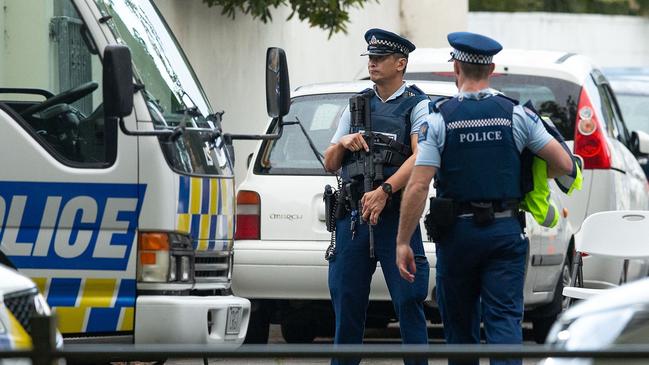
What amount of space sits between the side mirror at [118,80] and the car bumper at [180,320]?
920 mm

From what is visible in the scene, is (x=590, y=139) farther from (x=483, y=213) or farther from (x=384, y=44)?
(x=483, y=213)

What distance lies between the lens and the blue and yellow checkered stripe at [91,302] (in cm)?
694

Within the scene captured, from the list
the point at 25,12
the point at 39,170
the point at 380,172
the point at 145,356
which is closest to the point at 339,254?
the point at 380,172

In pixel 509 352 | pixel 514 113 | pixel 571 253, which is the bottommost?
pixel 571 253

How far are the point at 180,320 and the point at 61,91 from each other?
3.93ft

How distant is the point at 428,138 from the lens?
6.50 metres

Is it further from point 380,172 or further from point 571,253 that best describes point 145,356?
point 571,253

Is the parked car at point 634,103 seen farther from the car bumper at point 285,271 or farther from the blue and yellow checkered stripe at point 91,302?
the blue and yellow checkered stripe at point 91,302

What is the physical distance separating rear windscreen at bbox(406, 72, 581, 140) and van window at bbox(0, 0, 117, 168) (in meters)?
4.35

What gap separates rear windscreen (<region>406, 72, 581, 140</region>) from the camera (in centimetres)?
1077

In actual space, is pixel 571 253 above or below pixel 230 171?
below

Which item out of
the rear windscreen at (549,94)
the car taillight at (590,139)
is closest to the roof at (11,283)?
the rear windscreen at (549,94)

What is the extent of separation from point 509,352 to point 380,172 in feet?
11.7

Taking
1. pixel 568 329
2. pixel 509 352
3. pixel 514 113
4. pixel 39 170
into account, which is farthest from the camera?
pixel 39 170
